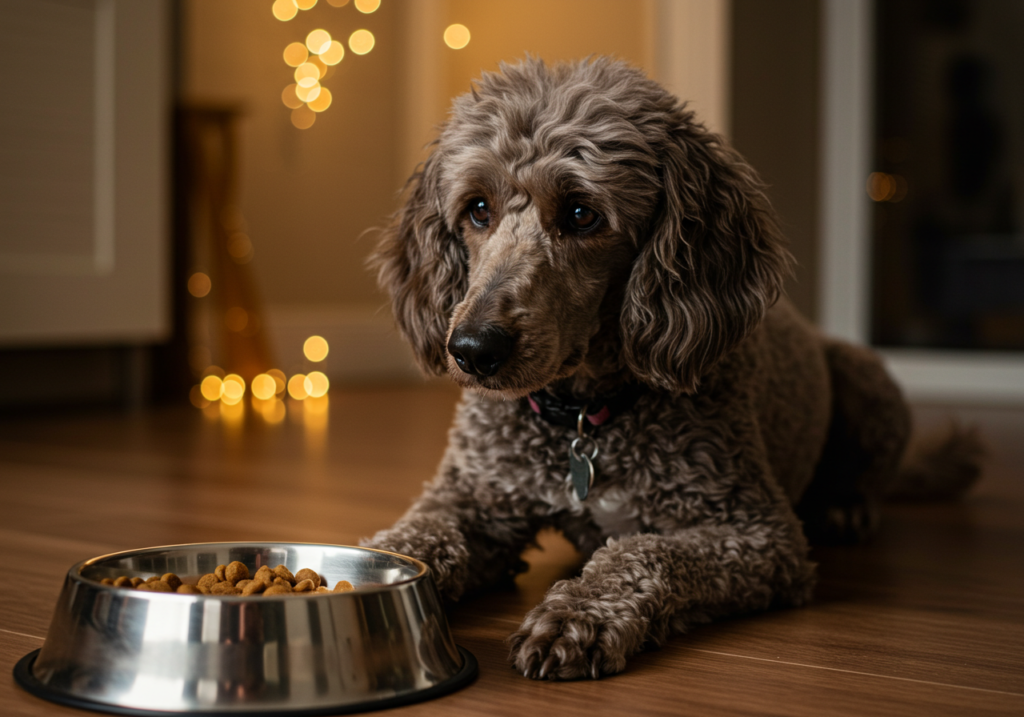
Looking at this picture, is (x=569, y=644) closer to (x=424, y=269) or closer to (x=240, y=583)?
(x=240, y=583)

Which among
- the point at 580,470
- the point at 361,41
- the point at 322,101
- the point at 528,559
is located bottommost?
→ the point at 528,559

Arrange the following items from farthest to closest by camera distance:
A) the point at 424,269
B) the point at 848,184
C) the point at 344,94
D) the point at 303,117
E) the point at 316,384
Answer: the point at 848,184 < the point at 344,94 < the point at 303,117 < the point at 316,384 < the point at 424,269

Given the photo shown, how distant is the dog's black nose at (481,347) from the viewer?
4.77 feet

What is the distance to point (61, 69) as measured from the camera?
3936 mm

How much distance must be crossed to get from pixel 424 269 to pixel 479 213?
0.54 ft

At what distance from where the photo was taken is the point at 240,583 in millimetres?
1305

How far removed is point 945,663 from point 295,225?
15.3ft

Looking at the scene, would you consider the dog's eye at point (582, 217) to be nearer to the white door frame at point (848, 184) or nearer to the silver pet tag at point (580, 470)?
the silver pet tag at point (580, 470)

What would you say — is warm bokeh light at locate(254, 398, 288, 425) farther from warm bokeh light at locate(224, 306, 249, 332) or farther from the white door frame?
the white door frame

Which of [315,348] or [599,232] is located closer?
[599,232]

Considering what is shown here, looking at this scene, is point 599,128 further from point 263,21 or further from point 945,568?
point 263,21

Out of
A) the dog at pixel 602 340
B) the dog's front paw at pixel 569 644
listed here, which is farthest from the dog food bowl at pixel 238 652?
the dog at pixel 602 340

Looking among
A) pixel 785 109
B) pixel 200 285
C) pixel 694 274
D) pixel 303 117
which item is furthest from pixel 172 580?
pixel 785 109

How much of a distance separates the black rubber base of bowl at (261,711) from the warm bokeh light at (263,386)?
359 cm
